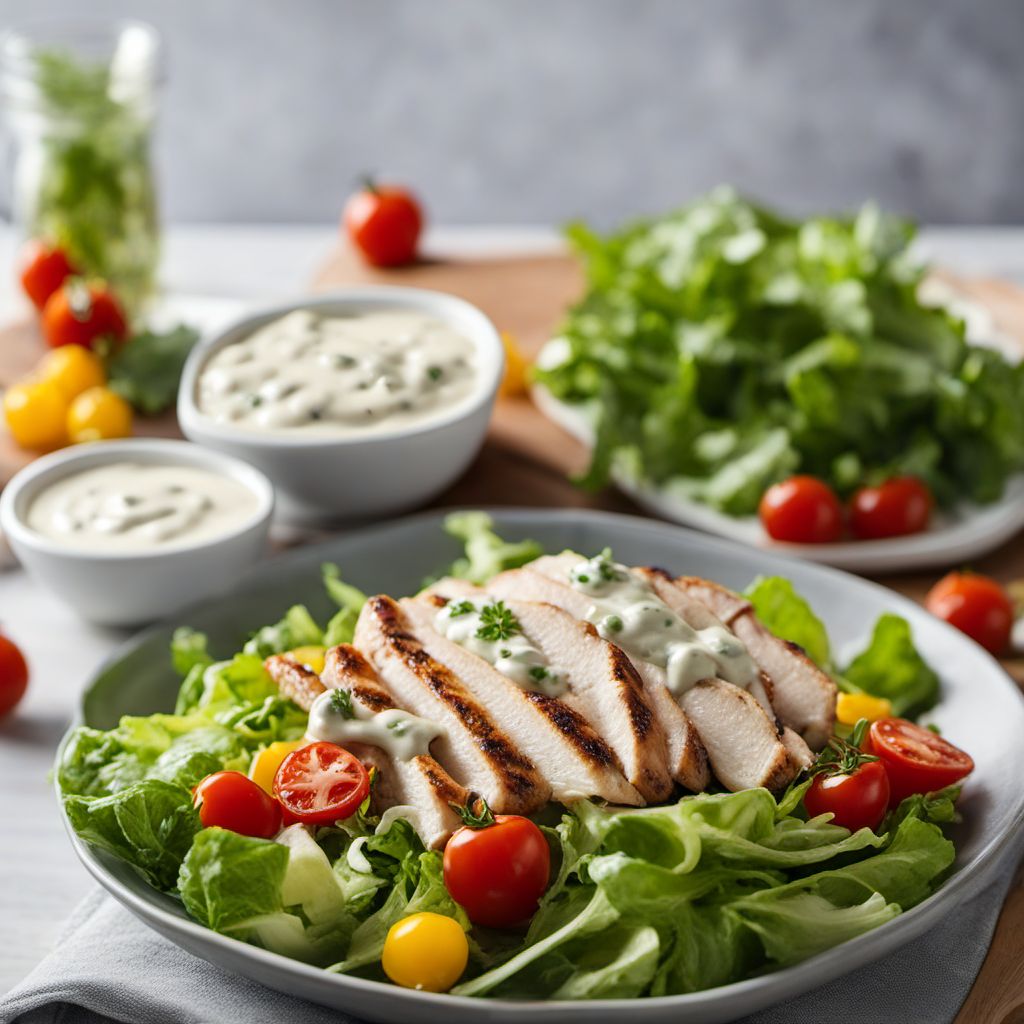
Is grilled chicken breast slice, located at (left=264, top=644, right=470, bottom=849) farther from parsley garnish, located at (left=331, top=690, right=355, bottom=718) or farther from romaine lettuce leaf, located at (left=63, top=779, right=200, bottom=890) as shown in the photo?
romaine lettuce leaf, located at (left=63, top=779, right=200, bottom=890)

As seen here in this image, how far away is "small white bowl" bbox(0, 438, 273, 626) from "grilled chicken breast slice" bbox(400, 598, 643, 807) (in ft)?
3.41

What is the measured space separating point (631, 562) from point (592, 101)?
20.9 feet

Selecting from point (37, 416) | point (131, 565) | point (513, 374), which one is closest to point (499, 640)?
point (131, 565)

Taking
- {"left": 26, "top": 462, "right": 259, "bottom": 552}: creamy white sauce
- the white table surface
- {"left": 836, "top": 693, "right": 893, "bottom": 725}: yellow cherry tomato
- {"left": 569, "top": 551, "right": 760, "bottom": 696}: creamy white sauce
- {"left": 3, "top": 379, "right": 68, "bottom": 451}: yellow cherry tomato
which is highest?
{"left": 569, "top": 551, "right": 760, "bottom": 696}: creamy white sauce

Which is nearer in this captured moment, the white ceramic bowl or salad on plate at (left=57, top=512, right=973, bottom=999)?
salad on plate at (left=57, top=512, right=973, bottom=999)

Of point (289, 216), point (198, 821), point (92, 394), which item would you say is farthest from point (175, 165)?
point (198, 821)

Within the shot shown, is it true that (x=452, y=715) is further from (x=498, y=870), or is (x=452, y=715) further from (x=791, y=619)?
(x=791, y=619)

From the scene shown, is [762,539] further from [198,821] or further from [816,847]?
[198,821]

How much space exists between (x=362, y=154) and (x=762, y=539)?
6492mm

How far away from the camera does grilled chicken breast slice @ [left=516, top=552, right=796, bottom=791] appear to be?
319 cm

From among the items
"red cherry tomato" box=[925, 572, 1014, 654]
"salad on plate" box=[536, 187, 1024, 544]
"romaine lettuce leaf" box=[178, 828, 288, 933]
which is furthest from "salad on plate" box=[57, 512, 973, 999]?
"salad on plate" box=[536, 187, 1024, 544]

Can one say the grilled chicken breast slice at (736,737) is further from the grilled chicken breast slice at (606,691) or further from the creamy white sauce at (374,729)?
the creamy white sauce at (374,729)

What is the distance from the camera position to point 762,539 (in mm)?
4875

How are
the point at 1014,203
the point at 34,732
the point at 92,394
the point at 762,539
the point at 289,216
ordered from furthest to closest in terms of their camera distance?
the point at 289,216
the point at 1014,203
the point at 92,394
the point at 762,539
the point at 34,732
